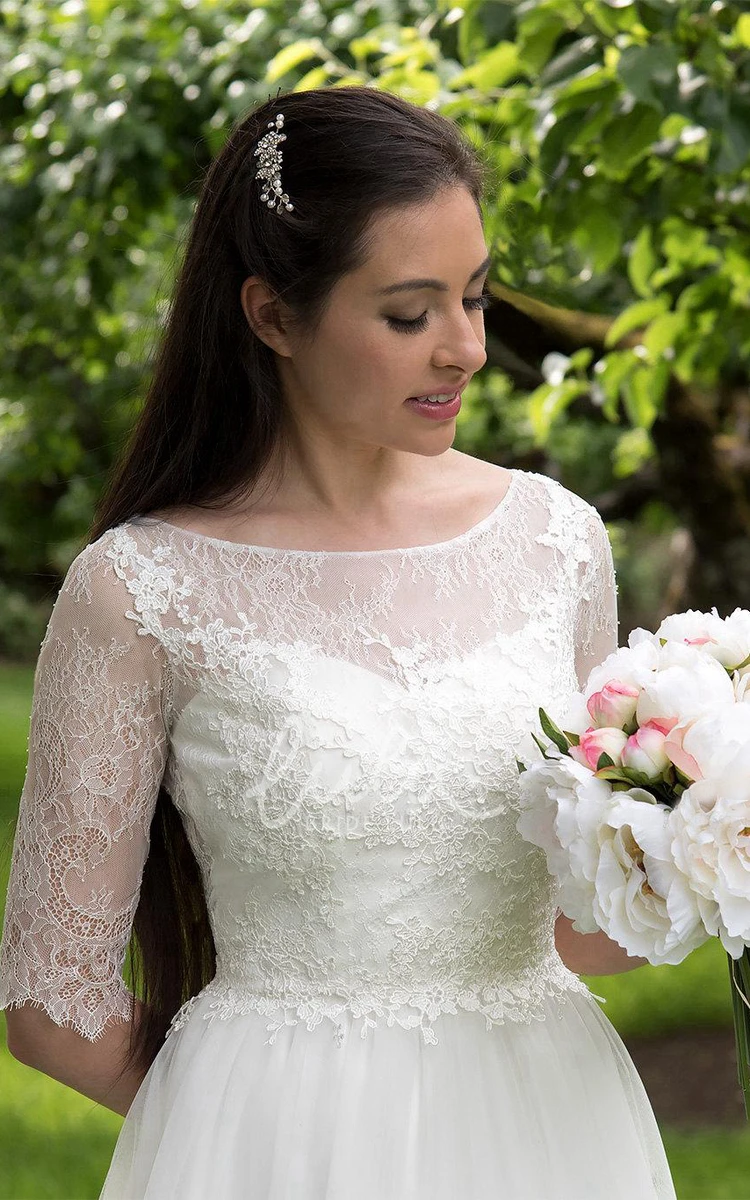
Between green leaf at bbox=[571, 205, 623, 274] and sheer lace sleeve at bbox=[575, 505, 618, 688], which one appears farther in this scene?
green leaf at bbox=[571, 205, 623, 274]

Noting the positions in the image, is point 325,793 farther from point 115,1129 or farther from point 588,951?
point 115,1129

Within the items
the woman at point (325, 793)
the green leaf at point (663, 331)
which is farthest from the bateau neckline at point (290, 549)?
the green leaf at point (663, 331)

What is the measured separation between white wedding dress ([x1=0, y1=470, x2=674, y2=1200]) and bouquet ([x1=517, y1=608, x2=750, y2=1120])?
0.89 feet

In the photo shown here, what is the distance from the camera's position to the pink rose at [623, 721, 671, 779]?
1751mm

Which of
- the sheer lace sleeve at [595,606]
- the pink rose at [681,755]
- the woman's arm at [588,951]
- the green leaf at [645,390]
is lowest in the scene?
the green leaf at [645,390]

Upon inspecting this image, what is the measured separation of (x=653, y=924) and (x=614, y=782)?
16 cm

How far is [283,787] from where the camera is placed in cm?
207

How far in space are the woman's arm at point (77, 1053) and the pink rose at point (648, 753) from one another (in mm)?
880

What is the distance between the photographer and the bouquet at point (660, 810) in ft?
5.58

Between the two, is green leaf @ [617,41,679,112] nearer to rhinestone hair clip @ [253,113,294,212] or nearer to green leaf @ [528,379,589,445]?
rhinestone hair clip @ [253,113,294,212]

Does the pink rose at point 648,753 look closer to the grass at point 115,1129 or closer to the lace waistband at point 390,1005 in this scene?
the lace waistband at point 390,1005

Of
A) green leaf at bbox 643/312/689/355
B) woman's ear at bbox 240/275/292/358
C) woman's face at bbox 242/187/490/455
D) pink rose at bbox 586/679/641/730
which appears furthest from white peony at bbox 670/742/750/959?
green leaf at bbox 643/312/689/355

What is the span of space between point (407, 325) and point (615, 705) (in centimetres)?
58

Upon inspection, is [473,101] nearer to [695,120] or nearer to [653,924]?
[695,120]
